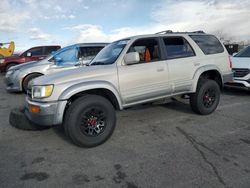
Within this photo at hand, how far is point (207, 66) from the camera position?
531 centimetres

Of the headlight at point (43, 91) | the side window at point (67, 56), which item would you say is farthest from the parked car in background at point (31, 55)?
the headlight at point (43, 91)

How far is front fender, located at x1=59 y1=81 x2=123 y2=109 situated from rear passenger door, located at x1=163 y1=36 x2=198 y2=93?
1296 mm

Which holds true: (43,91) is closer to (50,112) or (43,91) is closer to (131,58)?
(50,112)

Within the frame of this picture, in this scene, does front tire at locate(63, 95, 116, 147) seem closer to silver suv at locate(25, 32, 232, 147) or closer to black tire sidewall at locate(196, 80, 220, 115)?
silver suv at locate(25, 32, 232, 147)

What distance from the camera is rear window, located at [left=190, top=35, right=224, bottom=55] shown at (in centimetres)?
542

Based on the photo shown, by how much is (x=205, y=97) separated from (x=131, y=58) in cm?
221

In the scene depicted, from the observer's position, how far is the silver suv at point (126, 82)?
377cm

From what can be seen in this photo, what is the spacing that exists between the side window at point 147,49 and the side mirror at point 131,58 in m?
0.50

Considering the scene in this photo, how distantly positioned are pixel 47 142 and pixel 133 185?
6.73 ft

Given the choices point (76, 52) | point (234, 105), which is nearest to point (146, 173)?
point (234, 105)

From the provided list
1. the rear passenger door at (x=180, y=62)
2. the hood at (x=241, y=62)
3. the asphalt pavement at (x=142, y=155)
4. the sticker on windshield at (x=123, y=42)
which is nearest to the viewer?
the asphalt pavement at (x=142, y=155)

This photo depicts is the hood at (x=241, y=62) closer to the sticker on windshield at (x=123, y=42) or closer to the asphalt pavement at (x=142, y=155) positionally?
the asphalt pavement at (x=142, y=155)

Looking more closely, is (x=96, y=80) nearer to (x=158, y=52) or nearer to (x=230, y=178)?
(x=158, y=52)

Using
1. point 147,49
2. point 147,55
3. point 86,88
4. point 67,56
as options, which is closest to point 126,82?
point 86,88
